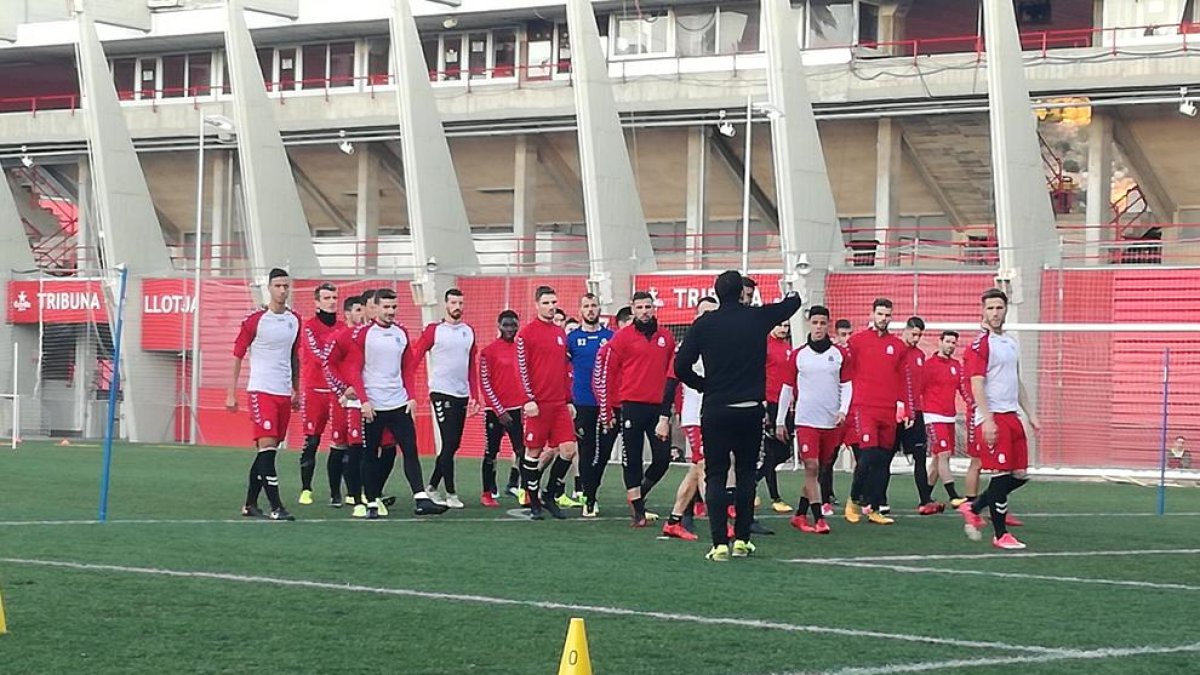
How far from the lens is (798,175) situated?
1416 inches

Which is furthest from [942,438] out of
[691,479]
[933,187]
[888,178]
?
[933,187]

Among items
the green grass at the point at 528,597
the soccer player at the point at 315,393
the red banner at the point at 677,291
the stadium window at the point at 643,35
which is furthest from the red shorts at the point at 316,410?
the stadium window at the point at 643,35

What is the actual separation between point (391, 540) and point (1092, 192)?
26.8 m

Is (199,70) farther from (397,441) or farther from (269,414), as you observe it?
(269,414)

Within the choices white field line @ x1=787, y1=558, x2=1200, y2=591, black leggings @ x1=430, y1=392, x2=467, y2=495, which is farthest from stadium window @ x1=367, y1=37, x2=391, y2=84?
white field line @ x1=787, y1=558, x2=1200, y2=591

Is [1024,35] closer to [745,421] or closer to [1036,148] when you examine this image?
[1036,148]

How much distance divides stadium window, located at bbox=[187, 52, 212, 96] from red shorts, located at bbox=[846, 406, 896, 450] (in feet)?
117

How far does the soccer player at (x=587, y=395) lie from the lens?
1670 centimetres

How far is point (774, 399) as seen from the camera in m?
18.2

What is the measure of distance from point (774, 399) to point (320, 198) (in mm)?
32122

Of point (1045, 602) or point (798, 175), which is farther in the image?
point (798, 175)

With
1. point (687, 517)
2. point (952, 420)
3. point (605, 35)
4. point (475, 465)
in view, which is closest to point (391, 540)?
point (687, 517)

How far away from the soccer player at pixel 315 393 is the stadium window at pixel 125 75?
A: 3400 centimetres

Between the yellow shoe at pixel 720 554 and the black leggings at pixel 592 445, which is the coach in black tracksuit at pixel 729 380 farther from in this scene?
the black leggings at pixel 592 445
